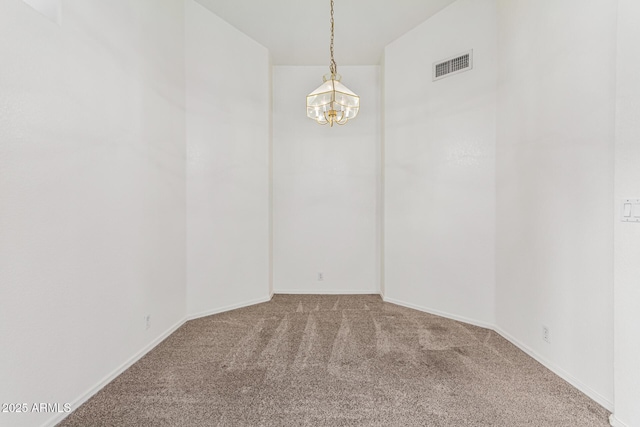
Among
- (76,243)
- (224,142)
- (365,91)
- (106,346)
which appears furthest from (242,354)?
(365,91)

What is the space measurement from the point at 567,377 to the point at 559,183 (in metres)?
1.44

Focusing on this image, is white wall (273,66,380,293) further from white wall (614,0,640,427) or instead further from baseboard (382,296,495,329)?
white wall (614,0,640,427)

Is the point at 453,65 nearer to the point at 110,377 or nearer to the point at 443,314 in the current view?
the point at 443,314

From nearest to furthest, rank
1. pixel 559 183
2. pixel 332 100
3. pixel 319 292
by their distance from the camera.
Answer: pixel 559 183 → pixel 332 100 → pixel 319 292

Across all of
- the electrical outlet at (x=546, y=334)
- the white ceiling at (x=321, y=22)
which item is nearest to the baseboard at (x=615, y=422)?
the electrical outlet at (x=546, y=334)

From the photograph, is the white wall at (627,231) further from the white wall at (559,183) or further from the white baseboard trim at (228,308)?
the white baseboard trim at (228,308)

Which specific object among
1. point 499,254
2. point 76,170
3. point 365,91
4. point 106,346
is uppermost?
point 365,91

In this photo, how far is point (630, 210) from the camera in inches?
62.4

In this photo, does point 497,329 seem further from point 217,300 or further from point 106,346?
point 106,346

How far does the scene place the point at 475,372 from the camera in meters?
2.18

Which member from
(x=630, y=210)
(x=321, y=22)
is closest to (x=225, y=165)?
(x=321, y=22)

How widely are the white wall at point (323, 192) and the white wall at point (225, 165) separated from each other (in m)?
0.39

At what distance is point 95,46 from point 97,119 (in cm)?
51

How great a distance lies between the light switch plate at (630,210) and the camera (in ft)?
5.10
